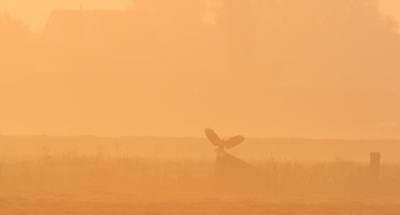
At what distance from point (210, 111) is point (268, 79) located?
35.1 ft

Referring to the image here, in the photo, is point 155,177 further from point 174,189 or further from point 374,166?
point 374,166

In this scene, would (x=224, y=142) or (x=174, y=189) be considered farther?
(x=224, y=142)

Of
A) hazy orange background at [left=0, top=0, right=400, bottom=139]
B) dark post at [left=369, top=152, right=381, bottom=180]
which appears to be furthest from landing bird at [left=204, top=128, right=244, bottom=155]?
hazy orange background at [left=0, top=0, right=400, bottom=139]

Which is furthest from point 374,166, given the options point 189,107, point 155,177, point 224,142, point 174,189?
point 189,107

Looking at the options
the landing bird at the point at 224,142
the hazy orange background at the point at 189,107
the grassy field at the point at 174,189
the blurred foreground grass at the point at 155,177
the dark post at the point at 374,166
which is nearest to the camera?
the grassy field at the point at 174,189

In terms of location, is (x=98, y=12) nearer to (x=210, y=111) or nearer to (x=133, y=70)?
(x=133, y=70)

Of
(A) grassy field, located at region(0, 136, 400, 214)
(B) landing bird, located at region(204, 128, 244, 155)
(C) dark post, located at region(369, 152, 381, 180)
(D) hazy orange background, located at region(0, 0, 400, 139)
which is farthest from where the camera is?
(D) hazy orange background, located at region(0, 0, 400, 139)

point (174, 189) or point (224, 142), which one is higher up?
point (224, 142)

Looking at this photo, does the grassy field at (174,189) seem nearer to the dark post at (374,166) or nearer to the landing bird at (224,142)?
the dark post at (374,166)

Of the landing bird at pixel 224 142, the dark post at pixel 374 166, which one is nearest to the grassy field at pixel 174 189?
the dark post at pixel 374 166

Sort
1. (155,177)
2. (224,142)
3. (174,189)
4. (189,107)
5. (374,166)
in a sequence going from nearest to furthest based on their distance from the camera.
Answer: (174,189), (224,142), (155,177), (374,166), (189,107)

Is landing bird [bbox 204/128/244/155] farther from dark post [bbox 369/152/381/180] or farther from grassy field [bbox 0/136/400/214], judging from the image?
dark post [bbox 369/152/381/180]

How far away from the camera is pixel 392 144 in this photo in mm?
37188

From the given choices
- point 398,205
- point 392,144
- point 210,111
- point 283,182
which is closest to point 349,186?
point 283,182
